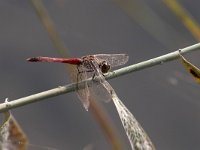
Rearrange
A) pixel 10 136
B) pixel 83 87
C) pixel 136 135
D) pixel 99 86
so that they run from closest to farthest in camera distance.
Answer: pixel 136 135
pixel 10 136
pixel 83 87
pixel 99 86

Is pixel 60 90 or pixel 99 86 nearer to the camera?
pixel 60 90

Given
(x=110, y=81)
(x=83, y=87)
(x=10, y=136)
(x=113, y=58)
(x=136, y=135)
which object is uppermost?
(x=110, y=81)

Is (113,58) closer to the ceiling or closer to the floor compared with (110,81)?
closer to the floor

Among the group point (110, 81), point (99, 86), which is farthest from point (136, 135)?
point (110, 81)

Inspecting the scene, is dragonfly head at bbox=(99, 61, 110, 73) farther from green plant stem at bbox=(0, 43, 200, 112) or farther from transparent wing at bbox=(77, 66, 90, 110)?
green plant stem at bbox=(0, 43, 200, 112)

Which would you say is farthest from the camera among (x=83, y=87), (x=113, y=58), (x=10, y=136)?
(x=113, y=58)

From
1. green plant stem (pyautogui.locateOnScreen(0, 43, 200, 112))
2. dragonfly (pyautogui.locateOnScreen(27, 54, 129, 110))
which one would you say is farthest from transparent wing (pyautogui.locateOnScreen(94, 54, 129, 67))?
green plant stem (pyautogui.locateOnScreen(0, 43, 200, 112))

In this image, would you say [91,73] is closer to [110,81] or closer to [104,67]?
[104,67]

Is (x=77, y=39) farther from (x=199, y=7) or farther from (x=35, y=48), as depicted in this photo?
(x=199, y=7)
